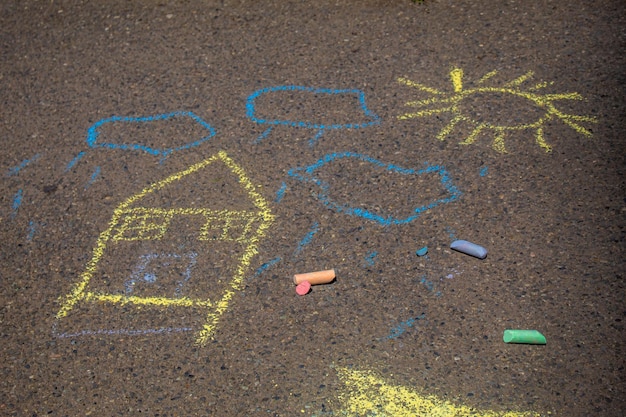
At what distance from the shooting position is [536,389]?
250cm

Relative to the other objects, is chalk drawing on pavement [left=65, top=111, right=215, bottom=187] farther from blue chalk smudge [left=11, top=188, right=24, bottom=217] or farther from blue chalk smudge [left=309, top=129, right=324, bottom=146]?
blue chalk smudge [left=309, top=129, right=324, bottom=146]

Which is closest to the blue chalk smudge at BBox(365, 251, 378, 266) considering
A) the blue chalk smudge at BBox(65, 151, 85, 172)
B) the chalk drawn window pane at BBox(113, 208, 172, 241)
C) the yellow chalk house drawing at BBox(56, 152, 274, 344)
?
the yellow chalk house drawing at BBox(56, 152, 274, 344)

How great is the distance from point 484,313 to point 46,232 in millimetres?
1880

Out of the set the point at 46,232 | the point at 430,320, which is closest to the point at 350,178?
the point at 430,320

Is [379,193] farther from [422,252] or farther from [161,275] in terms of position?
[161,275]

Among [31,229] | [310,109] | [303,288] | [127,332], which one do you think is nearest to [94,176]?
[31,229]

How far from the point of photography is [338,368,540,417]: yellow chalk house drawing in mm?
2451

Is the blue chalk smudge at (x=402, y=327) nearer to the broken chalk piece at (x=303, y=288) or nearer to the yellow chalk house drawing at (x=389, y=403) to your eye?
the yellow chalk house drawing at (x=389, y=403)

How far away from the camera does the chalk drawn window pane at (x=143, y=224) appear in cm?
323

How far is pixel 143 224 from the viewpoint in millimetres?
3283

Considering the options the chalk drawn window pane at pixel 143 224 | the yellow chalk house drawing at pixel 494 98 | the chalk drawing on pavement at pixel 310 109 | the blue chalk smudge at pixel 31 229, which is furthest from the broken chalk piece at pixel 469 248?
the blue chalk smudge at pixel 31 229

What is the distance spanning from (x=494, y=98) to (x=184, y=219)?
1.67 meters

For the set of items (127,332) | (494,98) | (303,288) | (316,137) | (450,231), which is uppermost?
(494,98)

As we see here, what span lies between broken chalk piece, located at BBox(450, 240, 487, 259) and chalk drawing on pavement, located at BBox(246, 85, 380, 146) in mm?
928
